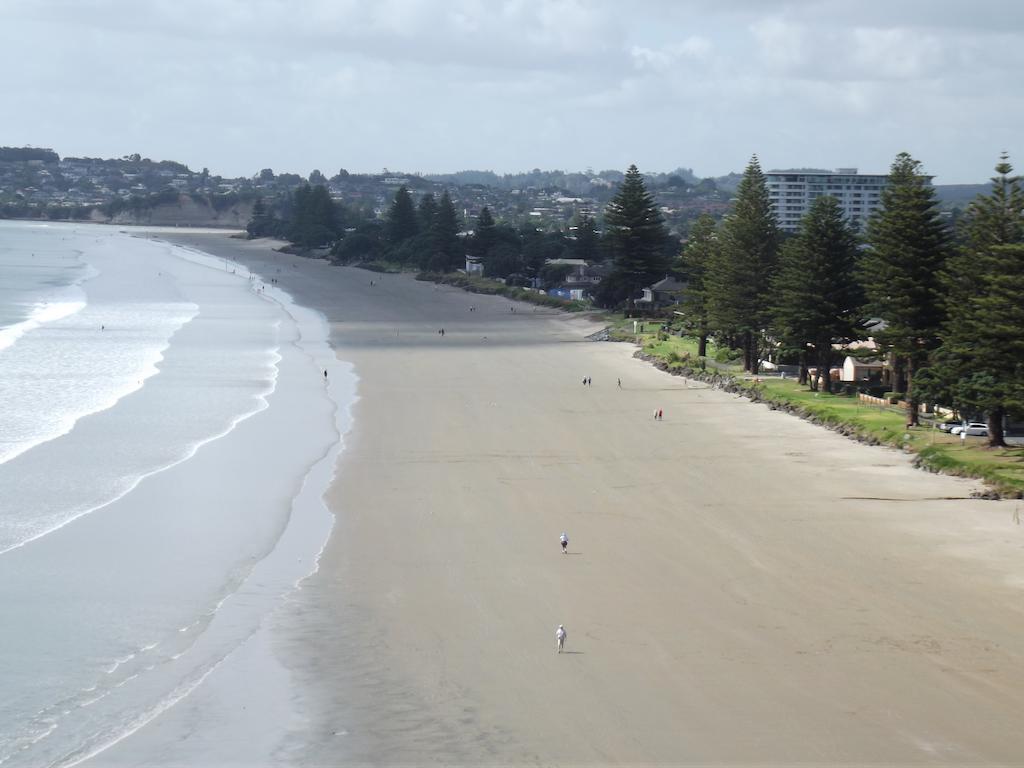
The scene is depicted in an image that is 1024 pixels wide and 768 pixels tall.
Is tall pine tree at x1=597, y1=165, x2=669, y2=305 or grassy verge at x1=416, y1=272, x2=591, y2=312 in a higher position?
tall pine tree at x1=597, y1=165, x2=669, y2=305

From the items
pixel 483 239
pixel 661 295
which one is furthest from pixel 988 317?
pixel 483 239

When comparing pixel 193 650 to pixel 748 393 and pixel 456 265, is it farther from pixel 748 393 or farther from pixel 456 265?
pixel 456 265

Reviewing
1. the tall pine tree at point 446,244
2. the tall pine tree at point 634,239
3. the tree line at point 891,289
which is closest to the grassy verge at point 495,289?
the tall pine tree at point 446,244

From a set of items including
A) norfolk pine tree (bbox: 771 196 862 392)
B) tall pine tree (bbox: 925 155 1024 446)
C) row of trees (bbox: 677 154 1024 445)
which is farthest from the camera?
norfolk pine tree (bbox: 771 196 862 392)

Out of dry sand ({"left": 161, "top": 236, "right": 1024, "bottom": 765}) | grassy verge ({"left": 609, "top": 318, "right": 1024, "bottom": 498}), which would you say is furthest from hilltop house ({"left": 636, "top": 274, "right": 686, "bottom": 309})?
dry sand ({"left": 161, "top": 236, "right": 1024, "bottom": 765})

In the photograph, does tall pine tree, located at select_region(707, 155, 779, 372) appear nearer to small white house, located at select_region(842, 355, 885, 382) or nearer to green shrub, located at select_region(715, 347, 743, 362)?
green shrub, located at select_region(715, 347, 743, 362)
